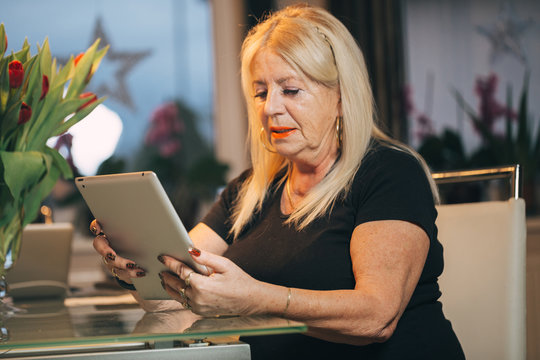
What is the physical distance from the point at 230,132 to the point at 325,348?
2829 mm

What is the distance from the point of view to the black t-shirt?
4.75 feet

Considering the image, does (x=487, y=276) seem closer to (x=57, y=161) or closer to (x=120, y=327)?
(x=120, y=327)

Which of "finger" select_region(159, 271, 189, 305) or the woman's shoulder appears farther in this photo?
the woman's shoulder

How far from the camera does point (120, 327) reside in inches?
47.0

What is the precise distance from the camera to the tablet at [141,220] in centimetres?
117

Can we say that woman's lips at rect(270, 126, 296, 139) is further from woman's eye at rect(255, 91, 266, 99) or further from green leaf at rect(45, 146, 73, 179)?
green leaf at rect(45, 146, 73, 179)

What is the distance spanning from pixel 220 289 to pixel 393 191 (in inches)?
19.1

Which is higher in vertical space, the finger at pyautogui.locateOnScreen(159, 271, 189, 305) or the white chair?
the finger at pyautogui.locateOnScreen(159, 271, 189, 305)

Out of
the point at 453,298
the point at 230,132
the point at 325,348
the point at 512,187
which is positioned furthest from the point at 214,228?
the point at 230,132

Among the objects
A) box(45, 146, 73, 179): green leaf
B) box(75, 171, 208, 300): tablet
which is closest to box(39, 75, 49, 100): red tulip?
box(45, 146, 73, 179): green leaf

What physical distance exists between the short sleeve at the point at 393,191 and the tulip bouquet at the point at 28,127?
2.12ft

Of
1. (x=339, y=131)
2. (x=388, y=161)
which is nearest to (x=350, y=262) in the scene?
(x=388, y=161)

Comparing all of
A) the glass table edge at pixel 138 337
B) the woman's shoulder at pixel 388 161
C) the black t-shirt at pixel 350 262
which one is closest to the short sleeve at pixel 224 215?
the black t-shirt at pixel 350 262

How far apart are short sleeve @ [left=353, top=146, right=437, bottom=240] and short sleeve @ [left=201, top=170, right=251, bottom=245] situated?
481 mm
